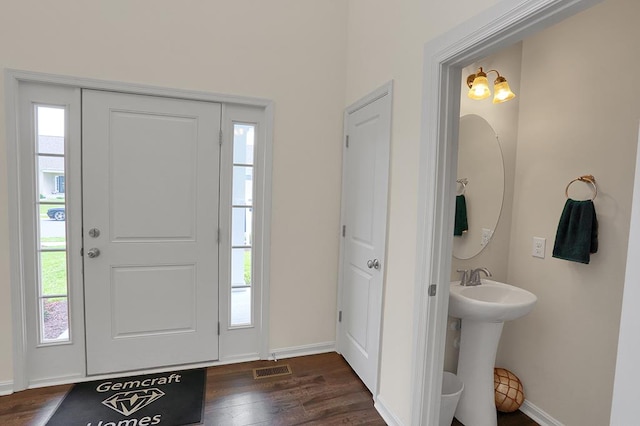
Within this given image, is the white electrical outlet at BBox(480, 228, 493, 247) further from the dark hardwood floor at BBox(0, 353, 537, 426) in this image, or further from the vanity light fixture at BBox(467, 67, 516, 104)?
the dark hardwood floor at BBox(0, 353, 537, 426)

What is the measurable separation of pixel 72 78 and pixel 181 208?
3.54ft

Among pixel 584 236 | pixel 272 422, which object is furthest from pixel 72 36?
pixel 584 236

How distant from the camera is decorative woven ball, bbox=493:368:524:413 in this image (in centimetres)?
206

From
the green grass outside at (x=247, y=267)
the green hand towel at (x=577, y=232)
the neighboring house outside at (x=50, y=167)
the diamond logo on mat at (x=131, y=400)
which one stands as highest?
the neighboring house outside at (x=50, y=167)

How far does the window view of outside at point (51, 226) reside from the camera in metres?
2.12

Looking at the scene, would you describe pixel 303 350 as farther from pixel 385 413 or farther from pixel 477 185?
pixel 477 185

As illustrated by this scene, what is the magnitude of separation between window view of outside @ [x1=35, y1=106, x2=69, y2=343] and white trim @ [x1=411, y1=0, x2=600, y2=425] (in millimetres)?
2351

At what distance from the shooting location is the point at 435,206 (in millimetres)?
1559

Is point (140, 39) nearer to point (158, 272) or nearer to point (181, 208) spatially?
point (181, 208)

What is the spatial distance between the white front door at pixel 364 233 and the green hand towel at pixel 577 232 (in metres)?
1.03

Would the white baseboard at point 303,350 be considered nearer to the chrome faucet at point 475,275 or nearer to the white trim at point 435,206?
the white trim at point 435,206

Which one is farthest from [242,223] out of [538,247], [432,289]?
[538,247]

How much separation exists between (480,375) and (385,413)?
2.05 ft

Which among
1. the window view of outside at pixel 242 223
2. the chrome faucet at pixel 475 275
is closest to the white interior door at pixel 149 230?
the window view of outside at pixel 242 223
